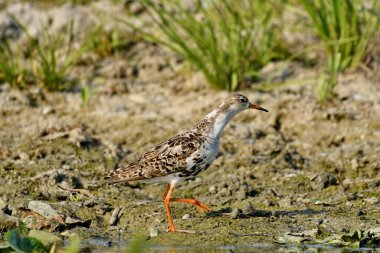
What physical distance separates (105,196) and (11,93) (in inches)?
122

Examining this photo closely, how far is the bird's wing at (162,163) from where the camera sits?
29.1 feet

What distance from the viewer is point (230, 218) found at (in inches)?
340

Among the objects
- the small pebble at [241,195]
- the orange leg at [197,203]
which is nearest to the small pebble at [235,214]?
the orange leg at [197,203]

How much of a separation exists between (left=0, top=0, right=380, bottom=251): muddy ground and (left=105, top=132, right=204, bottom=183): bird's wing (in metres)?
0.34

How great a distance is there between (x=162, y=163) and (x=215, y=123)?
2.55ft

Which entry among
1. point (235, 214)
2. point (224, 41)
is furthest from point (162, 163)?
point (224, 41)

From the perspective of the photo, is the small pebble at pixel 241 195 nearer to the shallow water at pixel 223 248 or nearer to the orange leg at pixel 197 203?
the orange leg at pixel 197 203

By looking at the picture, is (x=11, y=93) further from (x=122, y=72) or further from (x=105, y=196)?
(x=105, y=196)

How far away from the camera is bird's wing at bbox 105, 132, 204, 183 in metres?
8.87

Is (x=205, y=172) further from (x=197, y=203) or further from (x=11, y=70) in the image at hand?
(x=11, y=70)

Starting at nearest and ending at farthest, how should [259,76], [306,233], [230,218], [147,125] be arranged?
[306,233], [230,218], [147,125], [259,76]

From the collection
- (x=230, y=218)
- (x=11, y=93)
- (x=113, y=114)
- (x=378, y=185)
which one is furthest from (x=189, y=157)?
(x=11, y=93)

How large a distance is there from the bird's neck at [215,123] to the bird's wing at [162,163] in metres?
0.15

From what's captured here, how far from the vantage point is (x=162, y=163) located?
889 cm
